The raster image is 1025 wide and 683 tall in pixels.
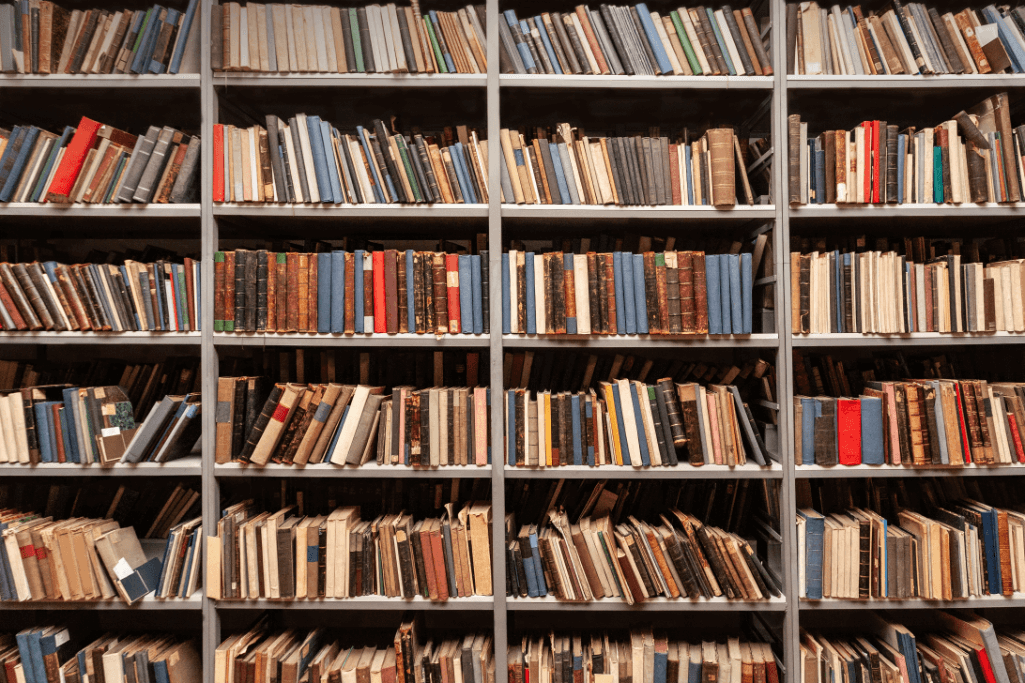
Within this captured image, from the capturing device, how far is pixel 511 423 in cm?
188

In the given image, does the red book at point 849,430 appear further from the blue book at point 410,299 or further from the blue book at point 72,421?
the blue book at point 72,421

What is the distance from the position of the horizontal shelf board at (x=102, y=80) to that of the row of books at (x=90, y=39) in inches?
0.7

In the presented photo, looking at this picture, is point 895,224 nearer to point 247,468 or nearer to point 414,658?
point 414,658

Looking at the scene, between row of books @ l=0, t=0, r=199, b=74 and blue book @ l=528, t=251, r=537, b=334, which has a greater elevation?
row of books @ l=0, t=0, r=199, b=74

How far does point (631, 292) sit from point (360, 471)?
111 cm

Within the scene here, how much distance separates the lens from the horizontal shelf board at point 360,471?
1.88m

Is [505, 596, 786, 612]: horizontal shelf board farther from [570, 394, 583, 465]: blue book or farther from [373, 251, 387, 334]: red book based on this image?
[373, 251, 387, 334]: red book

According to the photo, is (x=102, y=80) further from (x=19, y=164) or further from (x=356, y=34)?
(x=356, y=34)

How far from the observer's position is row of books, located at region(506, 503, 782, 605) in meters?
1.86

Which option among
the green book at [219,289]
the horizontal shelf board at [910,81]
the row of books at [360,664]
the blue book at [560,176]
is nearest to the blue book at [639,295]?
the blue book at [560,176]

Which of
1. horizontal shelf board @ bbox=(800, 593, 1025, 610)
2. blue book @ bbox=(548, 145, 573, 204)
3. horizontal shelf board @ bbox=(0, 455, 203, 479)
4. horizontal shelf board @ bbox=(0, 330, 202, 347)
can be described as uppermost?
blue book @ bbox=(548, 145, 573, 204)

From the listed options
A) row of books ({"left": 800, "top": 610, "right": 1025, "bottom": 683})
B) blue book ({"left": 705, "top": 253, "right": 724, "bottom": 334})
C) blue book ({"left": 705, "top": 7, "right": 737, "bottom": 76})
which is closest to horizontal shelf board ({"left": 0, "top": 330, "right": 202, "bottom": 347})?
blue book ({"left": 705, "top": 253, "right": 724, "bottom": 334})

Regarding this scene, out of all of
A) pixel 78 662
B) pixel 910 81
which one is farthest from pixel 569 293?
pixel 78 662

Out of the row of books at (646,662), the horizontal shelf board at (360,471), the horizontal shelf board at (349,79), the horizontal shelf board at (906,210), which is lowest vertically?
the row of books at (646,662)
